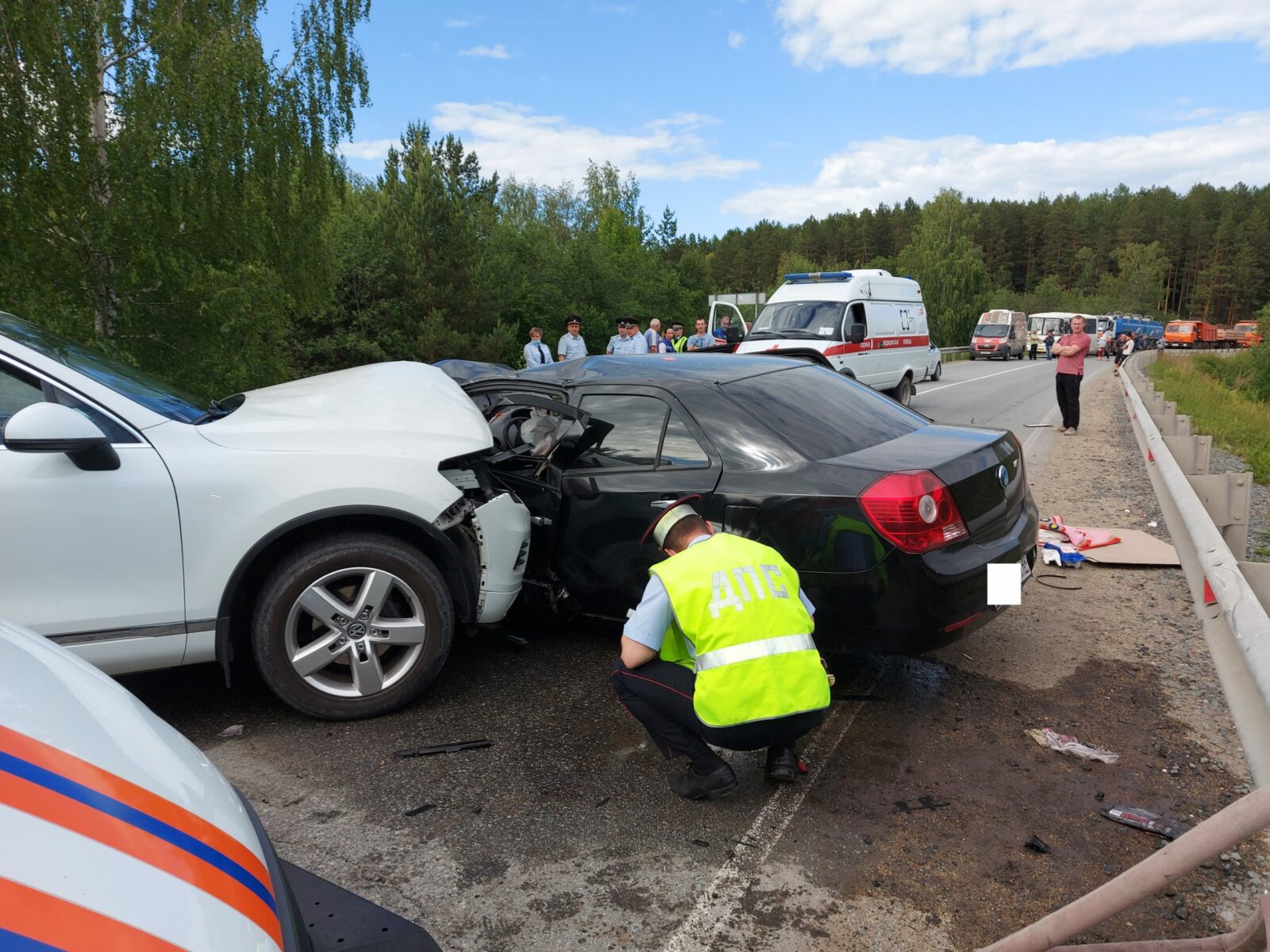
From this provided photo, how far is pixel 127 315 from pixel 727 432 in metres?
10.2

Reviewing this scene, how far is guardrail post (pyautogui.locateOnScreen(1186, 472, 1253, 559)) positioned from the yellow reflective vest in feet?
11.1

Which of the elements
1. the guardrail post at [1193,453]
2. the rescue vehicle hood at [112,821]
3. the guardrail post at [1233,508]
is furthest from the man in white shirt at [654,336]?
the rescue vehicle hood at [112,821]

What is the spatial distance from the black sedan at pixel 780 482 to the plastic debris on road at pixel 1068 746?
1.70 feet

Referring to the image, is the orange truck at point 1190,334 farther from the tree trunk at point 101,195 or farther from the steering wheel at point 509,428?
the steering wheel at point 509,428

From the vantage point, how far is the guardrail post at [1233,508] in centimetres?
491

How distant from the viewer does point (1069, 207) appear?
366ft

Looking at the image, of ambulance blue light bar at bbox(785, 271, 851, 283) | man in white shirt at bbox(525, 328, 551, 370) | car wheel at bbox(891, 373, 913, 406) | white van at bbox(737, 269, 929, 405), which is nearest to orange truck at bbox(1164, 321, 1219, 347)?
car wheel at bbox(891, 373, 913, 406)

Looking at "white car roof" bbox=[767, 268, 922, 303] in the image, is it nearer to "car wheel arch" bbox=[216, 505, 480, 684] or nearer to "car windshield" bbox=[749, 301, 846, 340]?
"car windshield" bbox=[749, 301, 846, 340]

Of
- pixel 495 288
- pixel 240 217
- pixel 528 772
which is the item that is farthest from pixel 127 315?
pixel 495 288

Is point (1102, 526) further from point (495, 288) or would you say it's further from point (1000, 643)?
point (495, 288)

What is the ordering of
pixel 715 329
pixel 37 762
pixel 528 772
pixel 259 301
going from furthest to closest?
Result: pixel 715 329
pixel 259 301
pixel 528 772
pixel 37 762

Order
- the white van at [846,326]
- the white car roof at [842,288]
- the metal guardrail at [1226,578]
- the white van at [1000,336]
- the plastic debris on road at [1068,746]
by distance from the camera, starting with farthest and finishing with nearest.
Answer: the white van at [1000,336] → the white car roof at [842,288] → the white van at [846,326] → the plastic debris on road at [1068,746] → the metal guardrail at [1226,578]

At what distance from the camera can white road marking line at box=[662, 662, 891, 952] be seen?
250cm

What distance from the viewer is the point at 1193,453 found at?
21.9 ft
